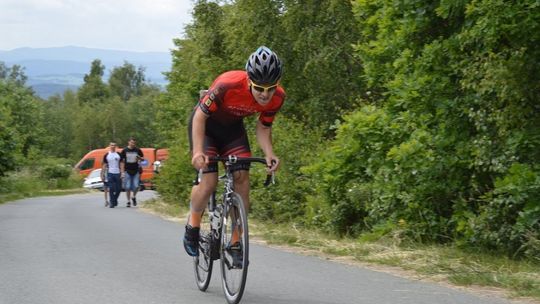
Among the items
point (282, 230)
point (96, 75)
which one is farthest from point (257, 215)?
point (96, 75)

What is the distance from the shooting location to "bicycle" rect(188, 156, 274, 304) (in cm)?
643

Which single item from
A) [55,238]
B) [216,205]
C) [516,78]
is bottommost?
[55,238]

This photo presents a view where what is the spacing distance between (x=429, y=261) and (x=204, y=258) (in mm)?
2551

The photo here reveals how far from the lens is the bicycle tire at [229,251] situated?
6.34 metres

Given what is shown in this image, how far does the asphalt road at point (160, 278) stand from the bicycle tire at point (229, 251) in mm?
280

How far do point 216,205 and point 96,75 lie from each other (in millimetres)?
154127

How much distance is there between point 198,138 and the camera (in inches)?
265

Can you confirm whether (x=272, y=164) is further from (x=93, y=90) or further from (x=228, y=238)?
(x=93, y=90)

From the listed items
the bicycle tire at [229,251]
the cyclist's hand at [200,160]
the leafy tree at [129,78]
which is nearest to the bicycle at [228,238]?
the bicycle tire at [229,251]

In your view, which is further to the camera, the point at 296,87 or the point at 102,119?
the point at 102,119

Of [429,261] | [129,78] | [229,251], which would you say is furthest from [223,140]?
[129,78]

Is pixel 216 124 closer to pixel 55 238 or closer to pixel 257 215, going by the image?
pixel 55 238

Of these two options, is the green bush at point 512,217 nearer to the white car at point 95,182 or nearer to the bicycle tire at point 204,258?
the bicycle tire at point 204,258

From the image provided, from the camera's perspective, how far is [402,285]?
7.54 metres
